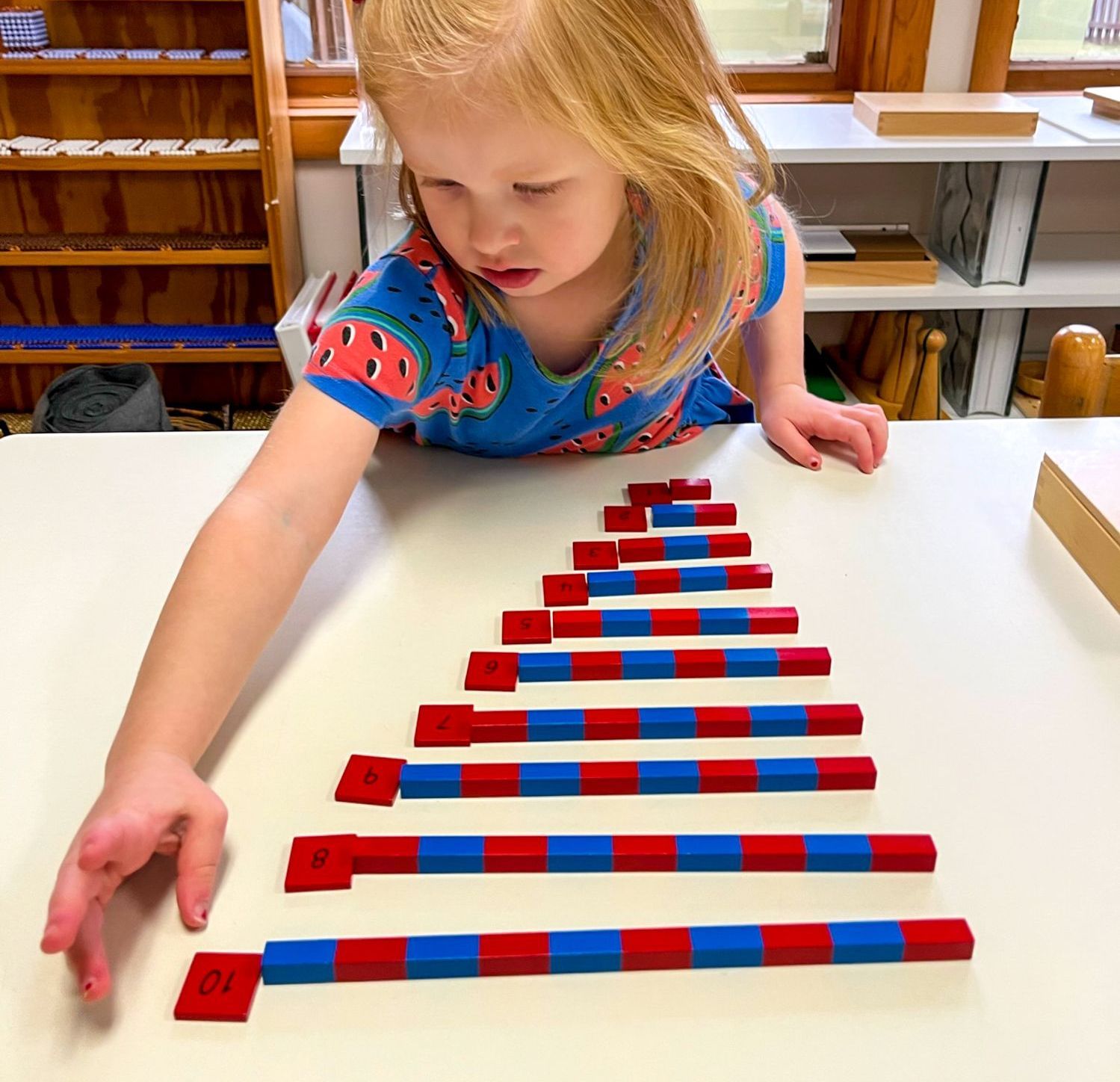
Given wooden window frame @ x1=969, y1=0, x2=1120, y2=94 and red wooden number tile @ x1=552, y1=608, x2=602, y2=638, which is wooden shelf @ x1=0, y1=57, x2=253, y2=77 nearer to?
wooden window frame @ x1=969, y1=0, x2=1120, y2=94

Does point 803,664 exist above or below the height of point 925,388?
above

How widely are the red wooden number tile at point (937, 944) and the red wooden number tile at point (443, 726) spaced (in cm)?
23

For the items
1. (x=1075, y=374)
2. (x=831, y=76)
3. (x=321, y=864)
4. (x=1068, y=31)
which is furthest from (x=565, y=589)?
(x=1068, y=31)

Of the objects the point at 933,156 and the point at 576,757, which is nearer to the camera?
the point at 576,757

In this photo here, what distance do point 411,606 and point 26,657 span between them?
222 millimetres

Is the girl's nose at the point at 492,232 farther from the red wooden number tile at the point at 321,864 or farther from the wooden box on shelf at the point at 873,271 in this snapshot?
the wooden box on shelf at the point at 873,271

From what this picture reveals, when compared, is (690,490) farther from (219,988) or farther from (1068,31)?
(1068,31)

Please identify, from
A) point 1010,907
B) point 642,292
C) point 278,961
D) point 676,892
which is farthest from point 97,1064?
point 642,292

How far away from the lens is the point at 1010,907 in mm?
471

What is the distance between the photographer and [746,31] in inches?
86.0

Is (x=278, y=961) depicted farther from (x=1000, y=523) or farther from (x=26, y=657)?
(x=1000, y=523)

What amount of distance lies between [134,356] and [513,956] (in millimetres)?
2044

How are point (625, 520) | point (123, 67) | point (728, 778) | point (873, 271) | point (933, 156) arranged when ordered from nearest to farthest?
1. point (728, 778)
2. point (625, 520)
3. point (933, 156)
4. point (873, 271)
5. point (123, 67)

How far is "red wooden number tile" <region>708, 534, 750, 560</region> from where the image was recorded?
2.38 feet
